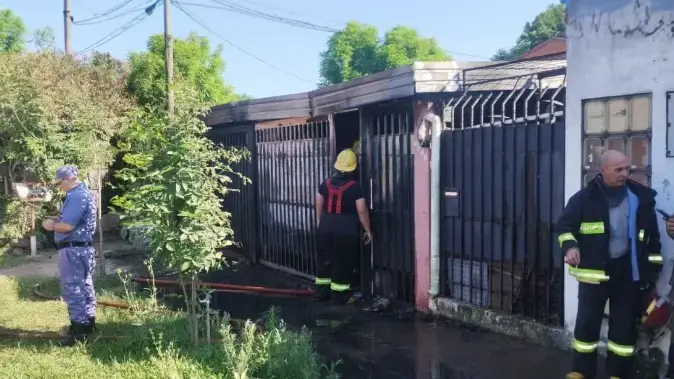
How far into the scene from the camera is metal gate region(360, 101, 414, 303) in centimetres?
756

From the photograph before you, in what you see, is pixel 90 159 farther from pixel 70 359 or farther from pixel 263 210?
pixel 70 359

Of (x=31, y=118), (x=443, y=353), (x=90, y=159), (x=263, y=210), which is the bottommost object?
(x=443, y=353)

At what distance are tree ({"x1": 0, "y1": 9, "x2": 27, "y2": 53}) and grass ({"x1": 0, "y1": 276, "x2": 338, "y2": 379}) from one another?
27.8 meters

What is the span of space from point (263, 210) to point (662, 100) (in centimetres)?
727

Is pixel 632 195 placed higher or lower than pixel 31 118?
lower

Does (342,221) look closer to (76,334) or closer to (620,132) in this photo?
(76,334)

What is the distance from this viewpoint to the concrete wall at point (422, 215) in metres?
7.15

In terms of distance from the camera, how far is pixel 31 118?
1191 centimetres

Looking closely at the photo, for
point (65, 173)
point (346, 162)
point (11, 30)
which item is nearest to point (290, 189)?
point (346, 162)

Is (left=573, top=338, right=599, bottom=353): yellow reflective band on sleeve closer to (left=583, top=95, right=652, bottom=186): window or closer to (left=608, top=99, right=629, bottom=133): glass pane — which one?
(left=583, top=95, right=652, bottom=186): window

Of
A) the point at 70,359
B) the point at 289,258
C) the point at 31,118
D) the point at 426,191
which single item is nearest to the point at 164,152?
the point at 70,359

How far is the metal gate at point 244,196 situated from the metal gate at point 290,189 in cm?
17

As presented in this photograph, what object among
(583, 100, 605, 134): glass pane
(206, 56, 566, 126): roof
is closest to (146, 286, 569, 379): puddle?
(583, 100, 605, 134): glass pane

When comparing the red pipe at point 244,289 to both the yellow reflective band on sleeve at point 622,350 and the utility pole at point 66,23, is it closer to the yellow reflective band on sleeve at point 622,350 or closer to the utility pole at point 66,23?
the yellow reflective band on sleeve at point 622,350
